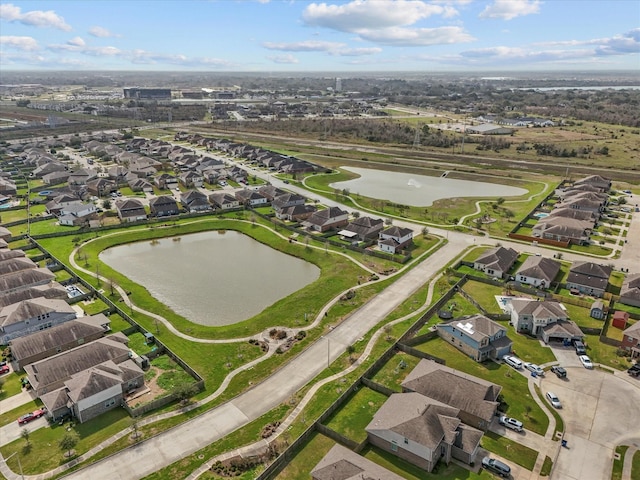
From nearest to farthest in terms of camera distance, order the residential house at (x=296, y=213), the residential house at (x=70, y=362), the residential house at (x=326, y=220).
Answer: the residential house at (x=70, y=362)
the residential house at (x=326, y=220)
the residential house at (x=296, y=213)

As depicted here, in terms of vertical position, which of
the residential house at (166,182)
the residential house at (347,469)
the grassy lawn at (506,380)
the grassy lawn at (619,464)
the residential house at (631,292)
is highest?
the residential house at (166,182)

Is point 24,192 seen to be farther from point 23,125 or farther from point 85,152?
point 23,125

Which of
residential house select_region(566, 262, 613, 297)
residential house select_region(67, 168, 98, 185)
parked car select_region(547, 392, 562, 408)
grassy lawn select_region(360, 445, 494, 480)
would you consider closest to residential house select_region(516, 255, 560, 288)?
residential house select_region(566, 262, 613, 297)

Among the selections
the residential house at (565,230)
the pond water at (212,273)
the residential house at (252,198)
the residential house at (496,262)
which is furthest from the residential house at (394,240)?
the residential house at (252,198)

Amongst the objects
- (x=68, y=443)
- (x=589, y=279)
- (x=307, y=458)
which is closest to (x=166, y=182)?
(x=68, y=443)

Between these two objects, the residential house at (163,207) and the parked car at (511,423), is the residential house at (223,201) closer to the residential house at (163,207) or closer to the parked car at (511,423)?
the residential house at (163,207)

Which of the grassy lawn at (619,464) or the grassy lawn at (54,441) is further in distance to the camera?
the grassy lawn at (54,441)
